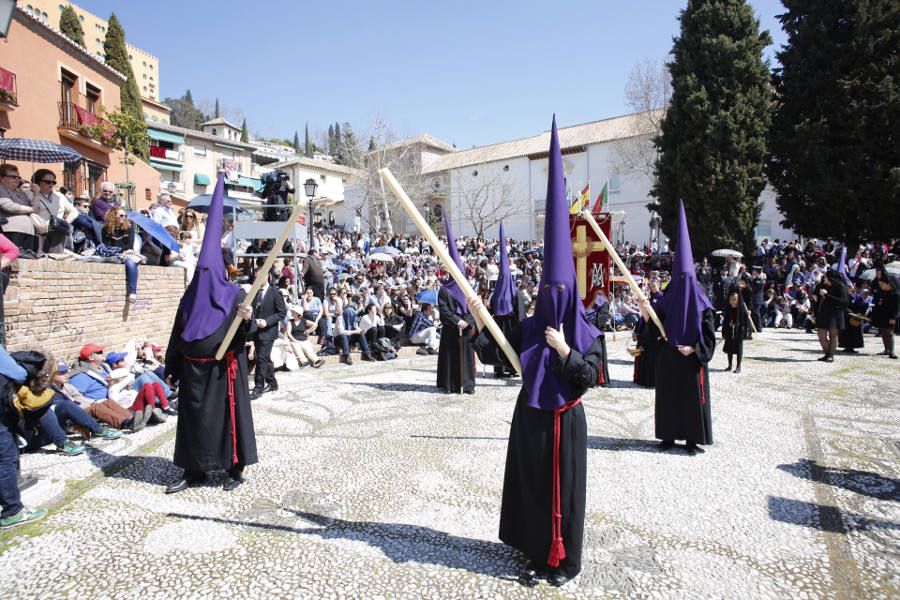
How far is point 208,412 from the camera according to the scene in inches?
181

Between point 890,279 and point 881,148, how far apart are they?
44.6 feet

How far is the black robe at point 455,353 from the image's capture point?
328 inches

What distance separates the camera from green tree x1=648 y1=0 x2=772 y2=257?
2294 cm

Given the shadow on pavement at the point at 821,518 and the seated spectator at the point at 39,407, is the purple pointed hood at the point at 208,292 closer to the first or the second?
the seated spectator at the point at 39,407

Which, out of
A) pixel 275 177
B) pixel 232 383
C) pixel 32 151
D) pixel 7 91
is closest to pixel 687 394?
pixel 232 383

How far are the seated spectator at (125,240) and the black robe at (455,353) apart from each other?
5.35 m

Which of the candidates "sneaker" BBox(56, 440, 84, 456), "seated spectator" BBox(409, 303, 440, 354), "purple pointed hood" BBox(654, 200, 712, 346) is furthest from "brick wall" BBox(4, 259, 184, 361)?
"purple pointed hood" BBox(654, 200, 712, 346)

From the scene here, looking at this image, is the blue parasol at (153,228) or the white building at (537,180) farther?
the white building at (537,180)

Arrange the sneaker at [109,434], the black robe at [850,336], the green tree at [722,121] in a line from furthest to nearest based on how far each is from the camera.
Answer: the green tree at [722,121], the black robe at [850,336], the sneaker at [109,434]

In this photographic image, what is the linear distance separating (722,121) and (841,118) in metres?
4.39

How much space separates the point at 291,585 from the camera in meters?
3.16

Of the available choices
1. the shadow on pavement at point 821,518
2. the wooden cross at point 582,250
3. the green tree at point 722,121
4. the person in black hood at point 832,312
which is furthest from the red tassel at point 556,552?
the green tree at point 722,121

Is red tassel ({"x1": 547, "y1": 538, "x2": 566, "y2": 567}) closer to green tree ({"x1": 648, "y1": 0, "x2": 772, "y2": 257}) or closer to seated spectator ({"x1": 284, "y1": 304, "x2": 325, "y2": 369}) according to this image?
seated spectator ({"x1": 284, "y1": 304, "x2": 325, "y2": 369})

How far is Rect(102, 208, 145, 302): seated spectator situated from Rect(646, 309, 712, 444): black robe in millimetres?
8509
